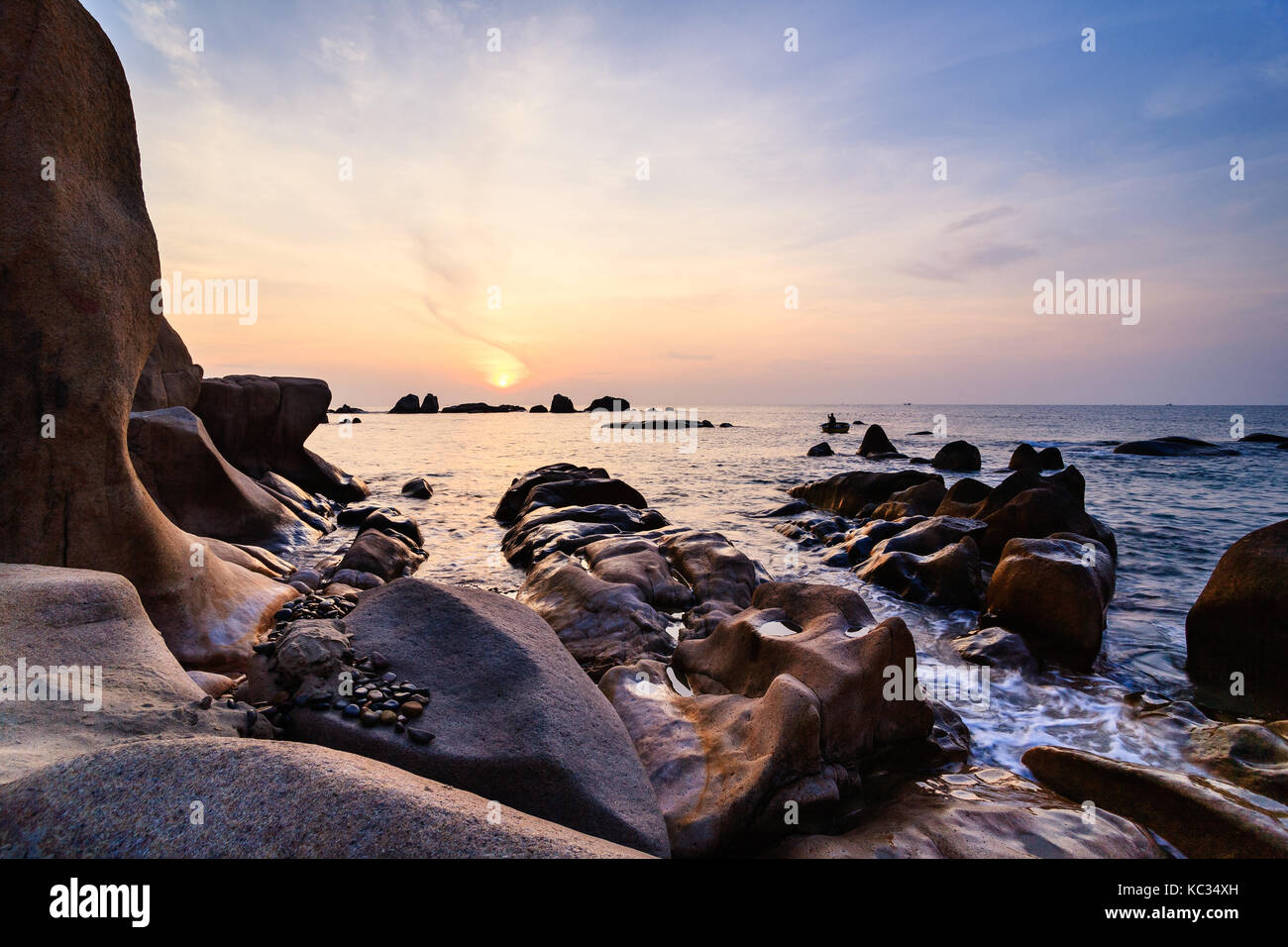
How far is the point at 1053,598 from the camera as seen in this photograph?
688 centimetres

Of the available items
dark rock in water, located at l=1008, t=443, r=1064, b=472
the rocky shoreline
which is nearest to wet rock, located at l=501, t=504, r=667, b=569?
the rocky shoreline

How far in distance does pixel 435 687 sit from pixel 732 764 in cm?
197

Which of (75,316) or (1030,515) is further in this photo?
(1030,515)

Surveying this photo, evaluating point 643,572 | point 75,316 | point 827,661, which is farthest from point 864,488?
point 75,316

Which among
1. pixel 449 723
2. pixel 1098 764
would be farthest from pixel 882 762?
pixel 449 723

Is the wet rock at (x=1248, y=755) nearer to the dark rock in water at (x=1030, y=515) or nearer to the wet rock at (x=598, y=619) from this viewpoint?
the wet rock at (x=598, y=619)

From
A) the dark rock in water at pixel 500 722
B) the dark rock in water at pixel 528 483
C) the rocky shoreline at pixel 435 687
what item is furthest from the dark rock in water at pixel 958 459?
the dark rock in water at pixel 500 722

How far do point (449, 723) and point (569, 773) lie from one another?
77cm

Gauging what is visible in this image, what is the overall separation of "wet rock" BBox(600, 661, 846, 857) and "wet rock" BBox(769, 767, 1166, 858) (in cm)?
25

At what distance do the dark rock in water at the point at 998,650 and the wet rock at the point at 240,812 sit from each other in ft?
18.6

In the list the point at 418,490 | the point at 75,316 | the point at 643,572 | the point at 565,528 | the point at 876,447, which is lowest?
the point at 643,572

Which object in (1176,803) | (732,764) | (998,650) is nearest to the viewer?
(1176,803)

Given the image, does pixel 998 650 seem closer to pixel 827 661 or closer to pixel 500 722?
pixel 827 661
